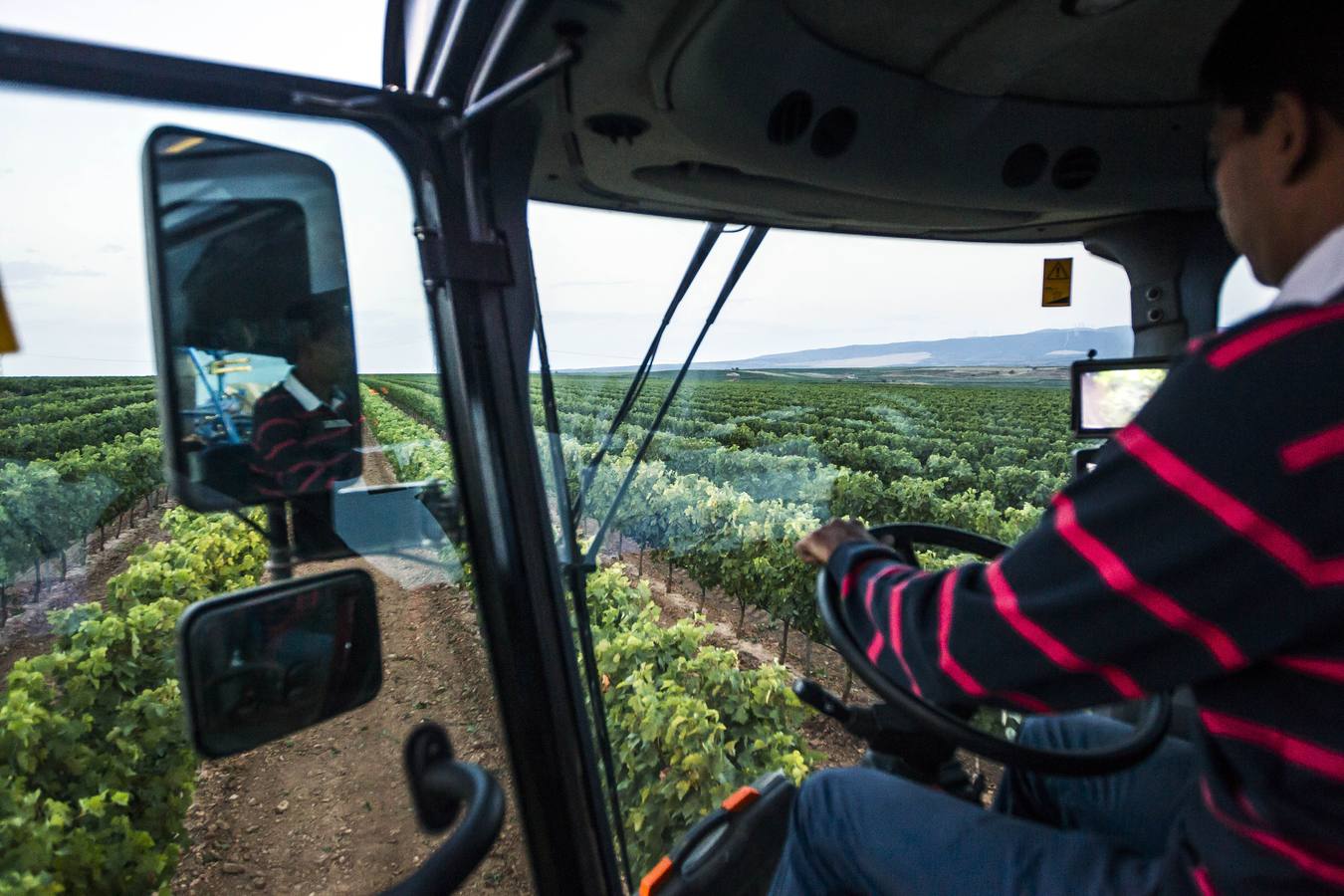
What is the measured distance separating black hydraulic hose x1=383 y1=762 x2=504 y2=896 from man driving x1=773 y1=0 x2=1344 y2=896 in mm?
520

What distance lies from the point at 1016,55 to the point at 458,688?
4.66 feet

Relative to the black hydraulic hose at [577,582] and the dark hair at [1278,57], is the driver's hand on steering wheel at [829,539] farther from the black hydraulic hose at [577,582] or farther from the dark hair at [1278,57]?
the dark hair at [1278,57]

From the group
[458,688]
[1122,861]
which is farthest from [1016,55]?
[458,688]

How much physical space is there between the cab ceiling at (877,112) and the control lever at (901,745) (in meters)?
0.96

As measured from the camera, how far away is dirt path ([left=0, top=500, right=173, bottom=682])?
929 mm

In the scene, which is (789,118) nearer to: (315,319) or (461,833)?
(315,319)

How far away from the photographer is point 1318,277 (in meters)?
0.72

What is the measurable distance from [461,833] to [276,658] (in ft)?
0.99

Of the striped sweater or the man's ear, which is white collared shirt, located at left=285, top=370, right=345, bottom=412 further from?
the man's ear

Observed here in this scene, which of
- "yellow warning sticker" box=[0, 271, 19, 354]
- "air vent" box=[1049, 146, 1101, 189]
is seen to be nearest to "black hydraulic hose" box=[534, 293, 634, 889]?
"yellow warning sticker" box=[0, 271, 19, 354]

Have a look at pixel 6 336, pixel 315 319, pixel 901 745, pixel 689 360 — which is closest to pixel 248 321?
pixel 315 319

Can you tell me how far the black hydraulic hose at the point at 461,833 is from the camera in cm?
92

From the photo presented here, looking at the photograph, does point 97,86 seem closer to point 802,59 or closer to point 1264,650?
point 802,59

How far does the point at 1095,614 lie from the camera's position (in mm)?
757
